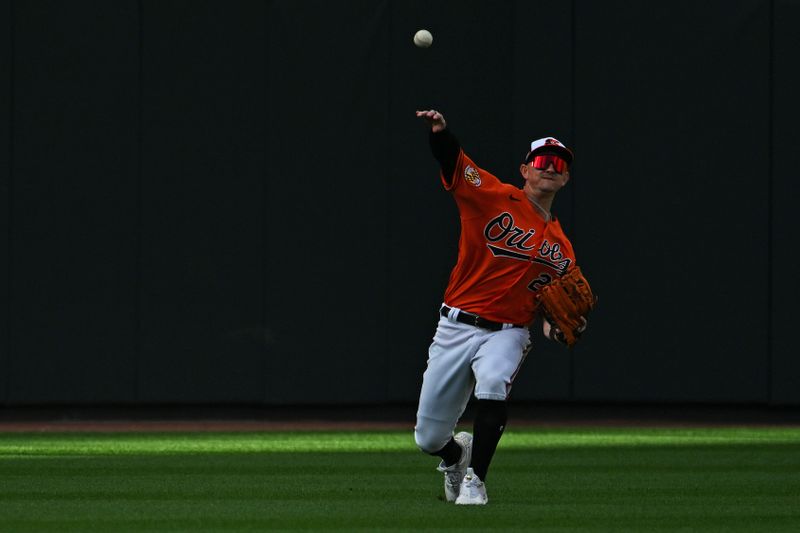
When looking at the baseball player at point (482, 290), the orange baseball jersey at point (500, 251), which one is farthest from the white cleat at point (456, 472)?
the orange baseball jersey at point (500, 251)

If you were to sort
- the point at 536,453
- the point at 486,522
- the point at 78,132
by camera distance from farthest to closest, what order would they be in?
the point at 78,132 → the point at 536,453 → the point at 486,522

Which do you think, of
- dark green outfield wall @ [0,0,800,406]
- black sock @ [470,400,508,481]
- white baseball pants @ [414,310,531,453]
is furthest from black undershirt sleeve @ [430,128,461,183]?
dark green outfield wall @ [0,0,800,406]

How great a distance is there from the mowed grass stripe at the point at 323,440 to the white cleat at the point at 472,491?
10.4 feet

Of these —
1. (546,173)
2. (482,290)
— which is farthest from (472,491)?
(546,173)

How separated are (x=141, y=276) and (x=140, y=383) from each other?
0.91 m

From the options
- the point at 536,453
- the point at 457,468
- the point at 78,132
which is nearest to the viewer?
the point at 457,468

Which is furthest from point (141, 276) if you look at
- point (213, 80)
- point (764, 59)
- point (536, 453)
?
point (764, 59)

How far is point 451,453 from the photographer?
6.88 metres

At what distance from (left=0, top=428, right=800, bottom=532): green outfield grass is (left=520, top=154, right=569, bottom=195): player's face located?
1550 mm

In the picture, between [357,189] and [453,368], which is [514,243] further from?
[357,189]

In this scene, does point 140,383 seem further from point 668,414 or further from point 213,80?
point 668,414

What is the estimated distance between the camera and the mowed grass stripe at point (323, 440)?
973 cm

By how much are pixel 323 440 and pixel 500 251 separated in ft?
13.6

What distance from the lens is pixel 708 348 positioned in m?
12.2
